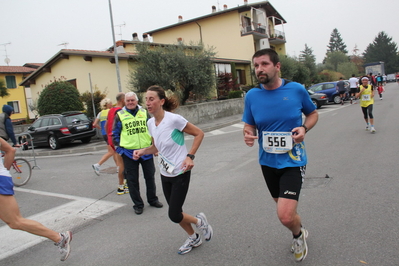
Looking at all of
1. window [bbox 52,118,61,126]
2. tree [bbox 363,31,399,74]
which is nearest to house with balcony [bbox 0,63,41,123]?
window [bbox 52,118,61,126]

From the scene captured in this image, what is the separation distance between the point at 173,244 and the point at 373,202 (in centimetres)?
278

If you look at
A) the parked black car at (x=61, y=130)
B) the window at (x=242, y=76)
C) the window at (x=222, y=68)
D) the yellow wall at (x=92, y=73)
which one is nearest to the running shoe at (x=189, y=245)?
the parked black car at (x=61, y=130)

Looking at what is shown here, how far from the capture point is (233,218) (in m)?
4.43

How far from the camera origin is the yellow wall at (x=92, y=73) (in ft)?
73.8

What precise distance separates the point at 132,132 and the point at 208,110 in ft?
49.3

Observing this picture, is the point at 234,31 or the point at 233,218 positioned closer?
the point at 233,218

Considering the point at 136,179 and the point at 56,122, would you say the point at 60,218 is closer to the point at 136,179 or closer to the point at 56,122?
the point at 136,179


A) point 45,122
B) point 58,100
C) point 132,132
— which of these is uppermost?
point 58,100

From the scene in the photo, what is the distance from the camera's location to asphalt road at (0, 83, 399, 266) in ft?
11.3

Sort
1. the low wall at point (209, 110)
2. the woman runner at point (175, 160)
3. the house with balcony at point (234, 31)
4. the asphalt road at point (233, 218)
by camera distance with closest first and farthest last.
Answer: the asphalt road at point (233, 218), the woman runner at point (175, 160), the low wall at point (209, 110), the house with balcony at point (234, 31)

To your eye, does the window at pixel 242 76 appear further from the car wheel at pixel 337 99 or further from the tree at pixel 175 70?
the tree at pixel 175 70

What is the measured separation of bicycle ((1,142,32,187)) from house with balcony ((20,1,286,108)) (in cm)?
1453

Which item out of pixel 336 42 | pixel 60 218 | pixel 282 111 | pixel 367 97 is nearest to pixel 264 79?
pixel 282 111

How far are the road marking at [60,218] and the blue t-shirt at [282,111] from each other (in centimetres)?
317
